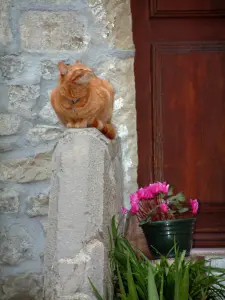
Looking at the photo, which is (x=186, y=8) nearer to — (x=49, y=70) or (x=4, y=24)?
(x=49, y=70)

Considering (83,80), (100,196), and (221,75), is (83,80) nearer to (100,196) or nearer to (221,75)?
(100,196)

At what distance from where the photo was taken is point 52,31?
3643 mm

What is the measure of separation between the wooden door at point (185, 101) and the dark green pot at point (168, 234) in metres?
0.67

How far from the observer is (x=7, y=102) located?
362cm

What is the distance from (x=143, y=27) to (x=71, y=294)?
193cm

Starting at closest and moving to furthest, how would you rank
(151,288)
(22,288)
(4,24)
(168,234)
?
(151,288) < (168,234) < (22,288) < (4,24)

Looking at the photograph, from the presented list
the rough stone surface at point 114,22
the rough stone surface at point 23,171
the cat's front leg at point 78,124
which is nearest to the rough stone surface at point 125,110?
the rough stone surface at point 114,22

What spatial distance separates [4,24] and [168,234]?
1578 mm

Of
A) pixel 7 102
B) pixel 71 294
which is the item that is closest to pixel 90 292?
pixel 71 294

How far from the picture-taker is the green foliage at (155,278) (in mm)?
2439

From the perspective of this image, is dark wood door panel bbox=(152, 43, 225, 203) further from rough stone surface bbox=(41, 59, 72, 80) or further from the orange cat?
the orange cat

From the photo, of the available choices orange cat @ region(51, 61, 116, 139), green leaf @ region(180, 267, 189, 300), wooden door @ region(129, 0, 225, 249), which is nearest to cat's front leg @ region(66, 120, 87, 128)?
orange cat @ region(51, 61, 116, 139)

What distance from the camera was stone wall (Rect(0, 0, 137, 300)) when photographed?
355 cm

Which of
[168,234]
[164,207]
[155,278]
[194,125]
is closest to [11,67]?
[194,125]
